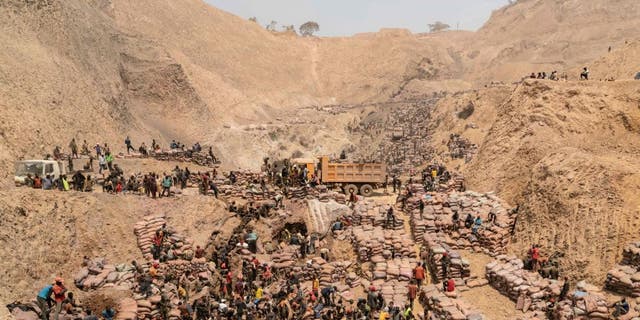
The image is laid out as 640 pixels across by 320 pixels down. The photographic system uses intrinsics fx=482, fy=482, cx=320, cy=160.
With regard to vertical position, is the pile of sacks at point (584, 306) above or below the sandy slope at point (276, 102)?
below

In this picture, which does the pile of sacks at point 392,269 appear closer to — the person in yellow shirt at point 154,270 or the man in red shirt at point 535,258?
the man in red shirt at point 535,258

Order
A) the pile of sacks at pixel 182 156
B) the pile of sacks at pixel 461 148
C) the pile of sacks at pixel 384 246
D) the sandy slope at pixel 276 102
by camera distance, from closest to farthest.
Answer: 1. the sandy slope at pixel 276 102
2. the pile of sacks at pixel 384 246
3. the pile of sacks at pixel 182 156
4. the pile of sacks at pixel 461 148

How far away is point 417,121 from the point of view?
52.1 m

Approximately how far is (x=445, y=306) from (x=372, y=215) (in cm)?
750

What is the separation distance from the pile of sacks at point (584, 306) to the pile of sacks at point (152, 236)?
1405 centimetres

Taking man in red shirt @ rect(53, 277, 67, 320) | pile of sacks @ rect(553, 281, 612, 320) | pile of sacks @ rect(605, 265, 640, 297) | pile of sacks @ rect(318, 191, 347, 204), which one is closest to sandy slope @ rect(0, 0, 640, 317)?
pile of sacks @ rect(605, 265, 640, 297)

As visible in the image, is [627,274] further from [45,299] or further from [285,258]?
[45,299]

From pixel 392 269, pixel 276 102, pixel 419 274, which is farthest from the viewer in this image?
pixel 276 102

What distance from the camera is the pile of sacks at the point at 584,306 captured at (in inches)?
614

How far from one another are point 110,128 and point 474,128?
2998cm

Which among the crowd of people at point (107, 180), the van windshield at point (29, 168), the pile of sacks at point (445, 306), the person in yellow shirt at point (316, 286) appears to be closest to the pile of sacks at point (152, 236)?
the crowd of people at point (107, 180)

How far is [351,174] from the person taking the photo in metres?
27.6

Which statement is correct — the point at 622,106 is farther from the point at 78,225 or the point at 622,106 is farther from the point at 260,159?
the point at 260,159

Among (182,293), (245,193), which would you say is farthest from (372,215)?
(182,293)
